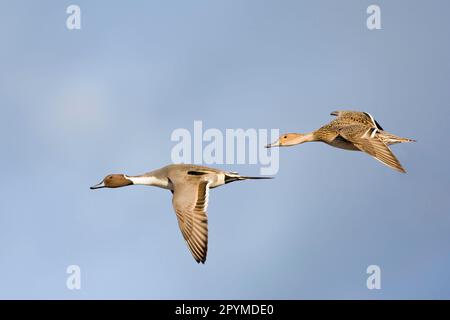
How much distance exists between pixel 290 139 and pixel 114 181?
11.5 ft

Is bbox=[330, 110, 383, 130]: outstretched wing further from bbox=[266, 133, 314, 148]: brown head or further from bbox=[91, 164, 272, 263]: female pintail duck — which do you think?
bbox=[91, 164, 272, 263]: female pintail duck

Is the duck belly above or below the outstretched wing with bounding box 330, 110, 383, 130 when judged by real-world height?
below

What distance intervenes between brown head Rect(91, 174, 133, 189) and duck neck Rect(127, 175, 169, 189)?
15 cm

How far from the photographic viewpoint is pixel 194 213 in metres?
14.9

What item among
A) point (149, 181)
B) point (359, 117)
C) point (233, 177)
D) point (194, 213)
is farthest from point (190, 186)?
point (359, 117)

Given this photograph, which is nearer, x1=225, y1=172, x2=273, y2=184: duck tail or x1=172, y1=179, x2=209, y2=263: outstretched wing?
x1=172, y1=179, x2=209, y2=263: outstretched wing

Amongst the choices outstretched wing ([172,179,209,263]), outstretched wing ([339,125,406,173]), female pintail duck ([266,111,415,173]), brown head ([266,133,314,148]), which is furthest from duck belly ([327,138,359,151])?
outstretched wing ([172,179,209,263])

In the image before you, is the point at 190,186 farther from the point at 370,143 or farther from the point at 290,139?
the point at 290,139

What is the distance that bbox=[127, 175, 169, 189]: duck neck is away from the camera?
53.2 ft

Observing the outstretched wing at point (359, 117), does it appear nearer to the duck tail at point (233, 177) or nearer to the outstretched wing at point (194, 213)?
the duck tail at point (233, 177)

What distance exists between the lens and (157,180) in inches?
643

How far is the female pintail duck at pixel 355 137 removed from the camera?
633 inches

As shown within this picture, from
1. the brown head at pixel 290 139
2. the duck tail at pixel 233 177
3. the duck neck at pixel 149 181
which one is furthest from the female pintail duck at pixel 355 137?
the duck neck at pixel 149 181

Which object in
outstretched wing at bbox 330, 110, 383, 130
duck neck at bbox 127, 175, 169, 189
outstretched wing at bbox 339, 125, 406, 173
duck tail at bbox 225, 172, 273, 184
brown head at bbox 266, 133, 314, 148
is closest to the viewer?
outstretched wing at bbox 339, 125, 406, 173
